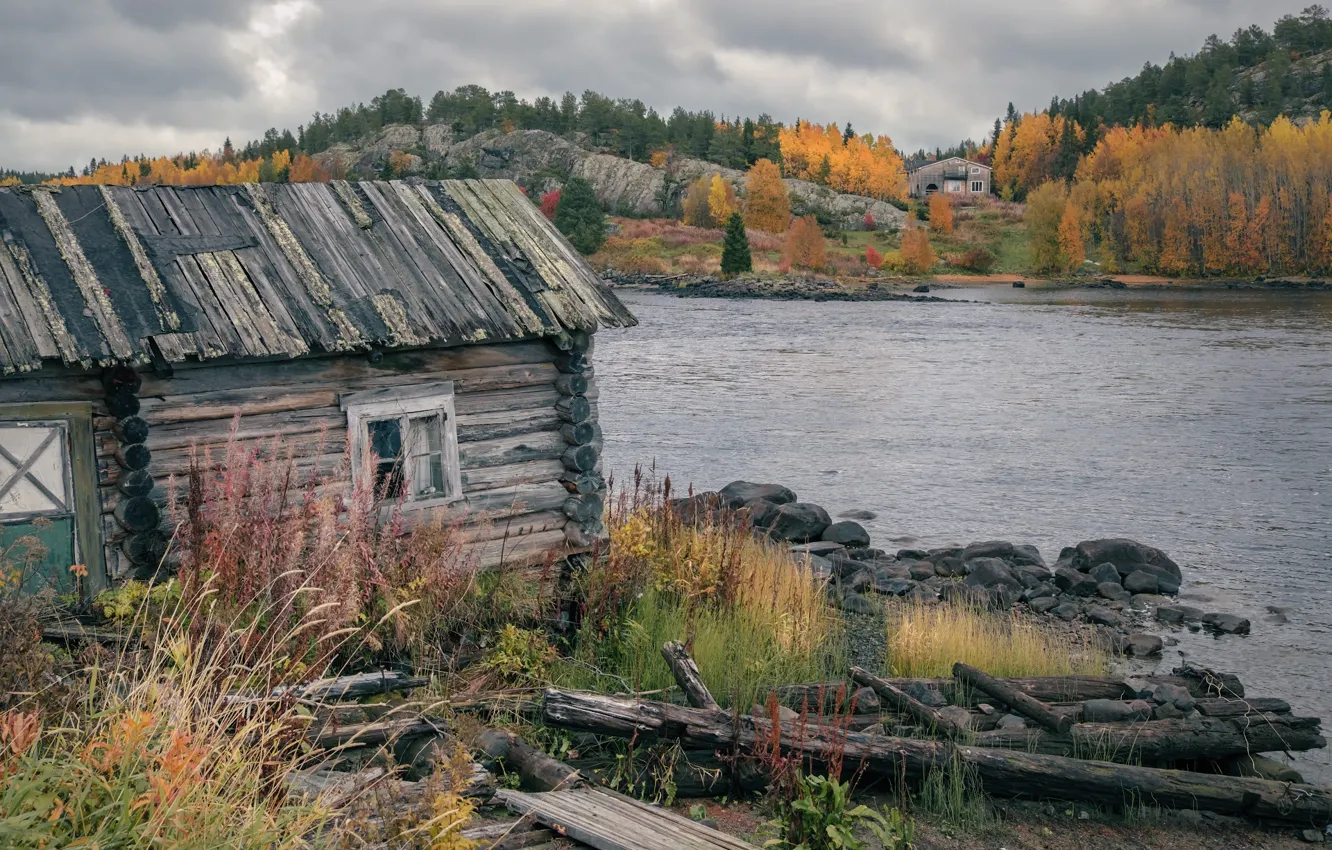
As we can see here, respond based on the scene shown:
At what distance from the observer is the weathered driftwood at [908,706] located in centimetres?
866

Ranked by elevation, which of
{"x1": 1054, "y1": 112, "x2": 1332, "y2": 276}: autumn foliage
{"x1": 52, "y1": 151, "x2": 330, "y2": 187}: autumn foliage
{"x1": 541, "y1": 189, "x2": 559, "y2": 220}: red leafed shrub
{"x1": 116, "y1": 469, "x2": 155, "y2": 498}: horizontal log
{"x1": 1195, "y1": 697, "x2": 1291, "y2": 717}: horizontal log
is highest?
{"x1": 52, "y1": 151, "x2": 330, "y2": 187}: autumn foliage

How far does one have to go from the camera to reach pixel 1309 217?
85.3 metres

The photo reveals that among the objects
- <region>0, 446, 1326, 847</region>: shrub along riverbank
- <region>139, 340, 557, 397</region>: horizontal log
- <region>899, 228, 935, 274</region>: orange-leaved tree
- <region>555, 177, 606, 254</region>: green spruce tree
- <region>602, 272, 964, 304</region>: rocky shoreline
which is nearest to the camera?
<region>0, 446, 1326, 847</region>: shrub along riverbank

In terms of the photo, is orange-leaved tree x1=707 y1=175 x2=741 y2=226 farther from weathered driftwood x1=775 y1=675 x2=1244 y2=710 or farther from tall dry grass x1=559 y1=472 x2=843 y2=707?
weathered driftwood x1=775 y1=675 x2=1244 y2=710

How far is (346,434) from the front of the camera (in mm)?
10875

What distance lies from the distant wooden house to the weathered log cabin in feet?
482

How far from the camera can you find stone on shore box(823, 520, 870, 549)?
18500 millimetres

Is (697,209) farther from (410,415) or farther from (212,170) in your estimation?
(410,415)

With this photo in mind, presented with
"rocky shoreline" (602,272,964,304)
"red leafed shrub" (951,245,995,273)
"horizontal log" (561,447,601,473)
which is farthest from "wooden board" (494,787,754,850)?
"red leafed shrub" (951,245,995,273)

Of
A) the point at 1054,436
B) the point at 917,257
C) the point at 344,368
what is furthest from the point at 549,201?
the point at 344,368

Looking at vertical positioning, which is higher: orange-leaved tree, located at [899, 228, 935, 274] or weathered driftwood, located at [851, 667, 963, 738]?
orange-leaved tree, located at [899, 228, 935, 274]

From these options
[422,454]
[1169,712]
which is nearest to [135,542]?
[422,454]

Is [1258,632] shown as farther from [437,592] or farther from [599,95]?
[599,95]

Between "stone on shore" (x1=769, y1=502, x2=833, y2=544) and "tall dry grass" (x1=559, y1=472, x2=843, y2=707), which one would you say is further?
"stone on shore" (x1=769, y1=502, x2=833, y2=544)
